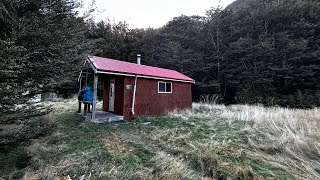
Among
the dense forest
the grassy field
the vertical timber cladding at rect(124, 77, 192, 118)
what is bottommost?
the grassy field

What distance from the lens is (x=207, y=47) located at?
76.8 feet

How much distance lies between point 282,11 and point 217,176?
20805 mm

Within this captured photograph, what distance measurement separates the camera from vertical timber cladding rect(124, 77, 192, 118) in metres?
9.84

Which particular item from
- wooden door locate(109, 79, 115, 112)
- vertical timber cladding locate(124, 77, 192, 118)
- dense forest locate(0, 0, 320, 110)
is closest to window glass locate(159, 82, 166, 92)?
vertical timber cladding locate(124, 77, 192, 118)

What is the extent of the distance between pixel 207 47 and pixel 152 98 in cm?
1477

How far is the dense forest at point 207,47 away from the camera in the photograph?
5398 millimetres

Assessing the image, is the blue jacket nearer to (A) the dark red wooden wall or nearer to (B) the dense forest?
(B) the dense forest

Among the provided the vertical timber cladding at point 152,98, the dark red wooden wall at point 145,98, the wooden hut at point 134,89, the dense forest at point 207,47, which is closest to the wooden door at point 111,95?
the wooden hut at point 134,89

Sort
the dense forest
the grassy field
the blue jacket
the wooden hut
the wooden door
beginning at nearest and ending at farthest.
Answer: the grassy field, the dense forest, the wooden hut, the blue jacket, the wooden door

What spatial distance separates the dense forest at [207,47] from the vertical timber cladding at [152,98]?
2.67 meters

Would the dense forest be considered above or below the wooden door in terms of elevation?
above

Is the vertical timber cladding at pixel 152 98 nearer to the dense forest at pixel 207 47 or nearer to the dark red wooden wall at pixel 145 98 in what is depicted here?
the dark red wooden wall at pixel 145 98

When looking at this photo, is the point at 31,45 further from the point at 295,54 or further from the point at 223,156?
the point at 295,54

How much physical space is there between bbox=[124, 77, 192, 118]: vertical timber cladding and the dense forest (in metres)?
2.67
